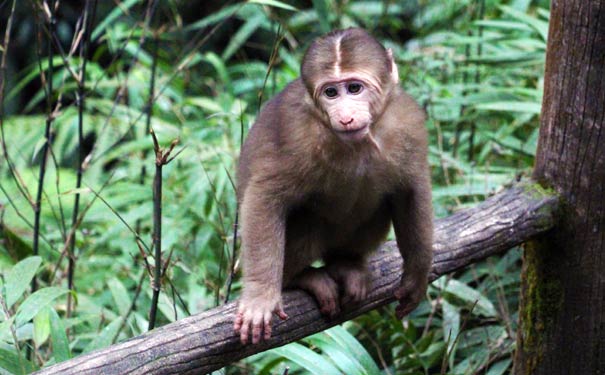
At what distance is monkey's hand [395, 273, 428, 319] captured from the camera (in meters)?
3.09

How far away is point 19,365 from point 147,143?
2140mm

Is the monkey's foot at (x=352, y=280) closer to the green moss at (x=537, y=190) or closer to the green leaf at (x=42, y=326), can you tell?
the green moss at (x=537, y=190)

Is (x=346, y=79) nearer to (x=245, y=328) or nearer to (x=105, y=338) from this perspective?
(x=245, y=328)

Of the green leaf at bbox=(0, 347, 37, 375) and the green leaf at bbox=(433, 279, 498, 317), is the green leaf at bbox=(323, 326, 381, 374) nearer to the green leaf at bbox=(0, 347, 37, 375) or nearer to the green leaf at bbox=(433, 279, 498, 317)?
the green leaf at bbox=(433, 279, 498, 317)

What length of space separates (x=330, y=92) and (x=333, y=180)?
0.96 ft

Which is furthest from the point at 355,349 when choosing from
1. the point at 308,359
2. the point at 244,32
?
the point at 244,32

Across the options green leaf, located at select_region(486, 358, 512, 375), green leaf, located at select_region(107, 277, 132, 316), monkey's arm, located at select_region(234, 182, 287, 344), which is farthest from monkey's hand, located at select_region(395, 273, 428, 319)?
green leaf, located at select_region(107, 277, 132, 316)

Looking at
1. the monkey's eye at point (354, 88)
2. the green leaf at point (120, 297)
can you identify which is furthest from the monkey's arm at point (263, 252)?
the green leaf at point (120, 297)

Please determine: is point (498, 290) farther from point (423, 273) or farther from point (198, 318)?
point (198, 318)

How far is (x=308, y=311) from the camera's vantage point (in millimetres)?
2908

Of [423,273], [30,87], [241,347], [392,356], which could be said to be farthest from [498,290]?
[30,87]

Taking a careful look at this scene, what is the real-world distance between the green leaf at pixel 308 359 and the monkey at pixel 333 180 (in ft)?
1.05

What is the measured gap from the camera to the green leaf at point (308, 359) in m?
3.24

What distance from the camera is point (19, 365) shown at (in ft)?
9.68
